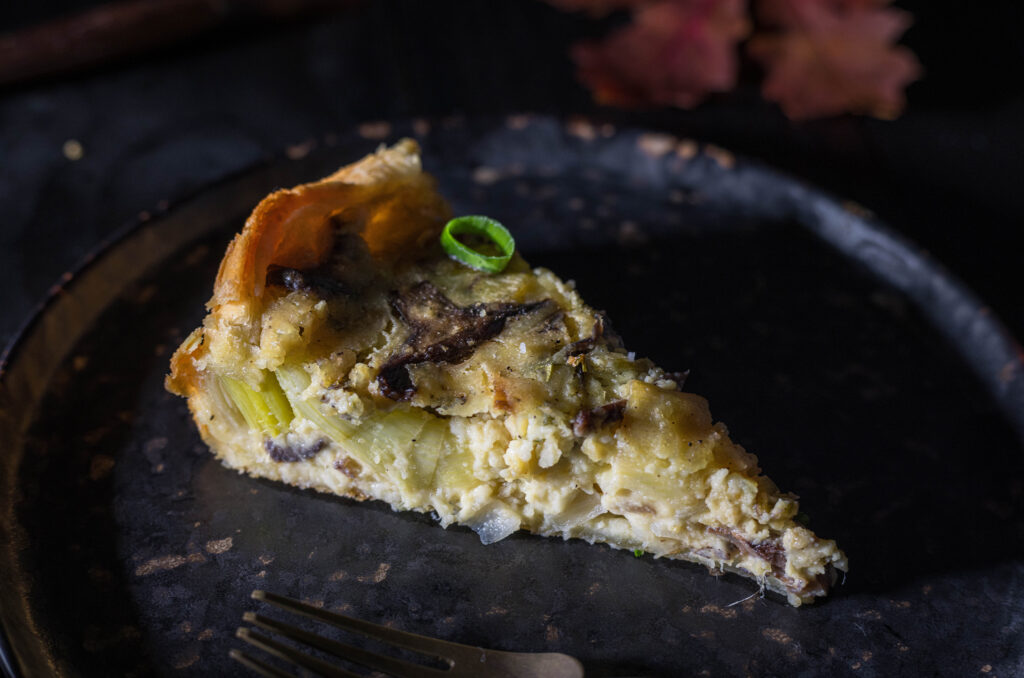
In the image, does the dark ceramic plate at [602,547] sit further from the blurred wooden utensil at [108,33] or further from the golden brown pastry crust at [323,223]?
the blurred wooden utensil at [108,33]

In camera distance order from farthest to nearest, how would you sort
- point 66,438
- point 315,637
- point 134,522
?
point 66,438 → point 134,522 → point 315,637

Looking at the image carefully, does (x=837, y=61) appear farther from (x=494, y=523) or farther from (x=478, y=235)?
(x=494, y=523)

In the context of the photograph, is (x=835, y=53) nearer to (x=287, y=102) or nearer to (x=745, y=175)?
(x=745, y=175)

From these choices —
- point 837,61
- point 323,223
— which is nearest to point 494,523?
point 323,223

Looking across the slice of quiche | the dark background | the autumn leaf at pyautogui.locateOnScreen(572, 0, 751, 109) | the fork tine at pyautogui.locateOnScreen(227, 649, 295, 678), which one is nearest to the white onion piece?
the slice of quiche

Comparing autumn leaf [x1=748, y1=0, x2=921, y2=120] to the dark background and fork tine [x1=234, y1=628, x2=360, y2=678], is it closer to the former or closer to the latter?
the dark background

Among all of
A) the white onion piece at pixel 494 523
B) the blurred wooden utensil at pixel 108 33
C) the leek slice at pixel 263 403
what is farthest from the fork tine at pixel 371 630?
the blurred wooden utensil at pixel 108 33

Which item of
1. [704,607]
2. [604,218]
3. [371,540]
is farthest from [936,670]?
[604,218]
